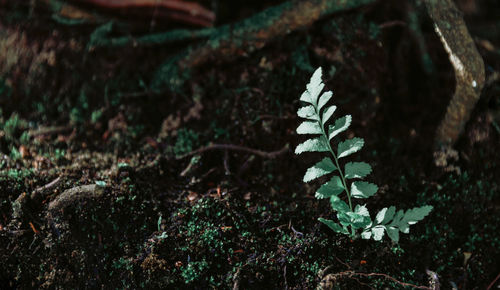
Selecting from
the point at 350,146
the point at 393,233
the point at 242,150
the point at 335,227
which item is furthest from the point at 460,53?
the point at 242,150

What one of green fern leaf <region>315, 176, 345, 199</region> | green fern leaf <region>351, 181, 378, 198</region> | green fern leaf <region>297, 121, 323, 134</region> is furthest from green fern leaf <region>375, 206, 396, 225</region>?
green fern leaf <region>297, 121, 323, 134</region>

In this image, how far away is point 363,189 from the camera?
6.23ft

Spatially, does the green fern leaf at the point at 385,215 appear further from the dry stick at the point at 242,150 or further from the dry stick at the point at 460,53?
the dry stick at the point at 460,53

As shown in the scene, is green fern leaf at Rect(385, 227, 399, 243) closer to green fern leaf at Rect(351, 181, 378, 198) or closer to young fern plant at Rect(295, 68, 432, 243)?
young fern plant at Rect(295, 68, 432, 243)

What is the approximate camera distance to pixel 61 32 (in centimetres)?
319

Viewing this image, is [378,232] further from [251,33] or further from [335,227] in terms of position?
[251,33]

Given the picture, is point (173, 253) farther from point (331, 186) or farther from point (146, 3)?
point (146, 3)

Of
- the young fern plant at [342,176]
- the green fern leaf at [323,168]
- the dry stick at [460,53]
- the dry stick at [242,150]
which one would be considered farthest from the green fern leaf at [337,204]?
the dry stick at [460,53]

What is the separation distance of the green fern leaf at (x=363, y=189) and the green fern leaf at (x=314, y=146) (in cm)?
24

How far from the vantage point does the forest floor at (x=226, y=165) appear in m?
1.97

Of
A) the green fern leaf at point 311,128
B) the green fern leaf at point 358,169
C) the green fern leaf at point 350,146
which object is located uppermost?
the green fern leaf at point 311,128

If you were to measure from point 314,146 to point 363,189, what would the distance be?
326mm

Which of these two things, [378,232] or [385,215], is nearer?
[378,232]

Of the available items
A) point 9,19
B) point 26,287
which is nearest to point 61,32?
point 9,19
